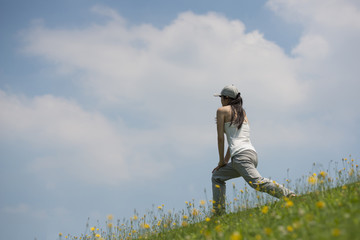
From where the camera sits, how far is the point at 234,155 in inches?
247

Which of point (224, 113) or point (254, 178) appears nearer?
point (254, 178)

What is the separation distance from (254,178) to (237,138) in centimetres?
75

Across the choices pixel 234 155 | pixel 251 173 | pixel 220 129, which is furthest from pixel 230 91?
pixel 251 173

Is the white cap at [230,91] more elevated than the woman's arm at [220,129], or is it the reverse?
the white cap at [230,91]

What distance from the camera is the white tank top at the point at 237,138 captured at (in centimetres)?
631

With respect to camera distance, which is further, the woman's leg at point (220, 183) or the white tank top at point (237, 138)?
the woman's leg at point (220, 183)

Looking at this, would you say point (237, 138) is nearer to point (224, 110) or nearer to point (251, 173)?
point (224, 110)

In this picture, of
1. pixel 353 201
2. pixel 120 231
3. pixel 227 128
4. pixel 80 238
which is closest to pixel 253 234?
pixel 353 201

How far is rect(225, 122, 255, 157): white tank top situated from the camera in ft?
20.7

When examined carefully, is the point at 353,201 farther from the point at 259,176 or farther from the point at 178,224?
the point at 178,224

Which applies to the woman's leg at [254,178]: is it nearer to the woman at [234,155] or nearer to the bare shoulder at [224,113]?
the woman at [234,155]

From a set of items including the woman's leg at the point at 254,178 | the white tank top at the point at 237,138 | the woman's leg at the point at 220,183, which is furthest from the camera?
the woman's leg at the point at 220,183

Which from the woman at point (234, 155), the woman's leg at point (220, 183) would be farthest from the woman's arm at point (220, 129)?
the woman's leg at point (220, 183)

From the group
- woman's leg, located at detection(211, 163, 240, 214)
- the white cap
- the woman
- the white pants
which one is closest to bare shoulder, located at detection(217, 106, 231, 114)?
the woman
